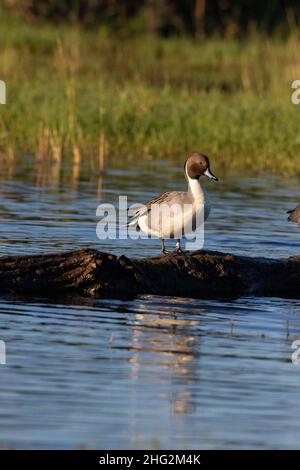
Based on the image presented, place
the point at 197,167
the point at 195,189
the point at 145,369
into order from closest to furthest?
1. the point at 145,369
2. the point at 195,189
3. the point at 197,167

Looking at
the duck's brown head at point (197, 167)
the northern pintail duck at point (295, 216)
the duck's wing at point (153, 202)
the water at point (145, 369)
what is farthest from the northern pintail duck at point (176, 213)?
the northern pintail duck at point (295, 216)

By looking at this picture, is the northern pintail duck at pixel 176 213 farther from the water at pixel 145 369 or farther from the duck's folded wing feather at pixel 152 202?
the water at pixel 145 369

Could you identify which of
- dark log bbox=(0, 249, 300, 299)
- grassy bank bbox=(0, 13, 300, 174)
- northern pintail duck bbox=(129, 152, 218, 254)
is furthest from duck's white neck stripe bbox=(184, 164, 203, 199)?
grassy bank bbox=(0, 13, 300, 174)

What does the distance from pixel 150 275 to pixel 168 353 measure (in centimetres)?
160

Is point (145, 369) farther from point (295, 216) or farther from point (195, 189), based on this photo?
point (295, 216)

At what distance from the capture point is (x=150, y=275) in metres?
9.05

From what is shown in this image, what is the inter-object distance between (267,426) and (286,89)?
14283 mm

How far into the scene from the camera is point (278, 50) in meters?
25.0

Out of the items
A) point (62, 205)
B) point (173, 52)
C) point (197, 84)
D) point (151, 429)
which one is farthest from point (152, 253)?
point (173, 52)

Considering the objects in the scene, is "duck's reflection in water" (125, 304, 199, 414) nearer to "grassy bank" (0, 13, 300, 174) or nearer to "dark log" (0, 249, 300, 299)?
"dark log" (0, 249, 300, 299)

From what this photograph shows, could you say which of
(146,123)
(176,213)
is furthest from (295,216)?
(146,123)

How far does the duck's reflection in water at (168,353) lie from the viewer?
6.63 meters

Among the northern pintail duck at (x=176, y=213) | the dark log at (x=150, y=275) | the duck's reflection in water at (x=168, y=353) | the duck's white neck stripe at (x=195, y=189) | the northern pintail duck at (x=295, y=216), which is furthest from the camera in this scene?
the northern pintail duck at (x=295, y=216)
